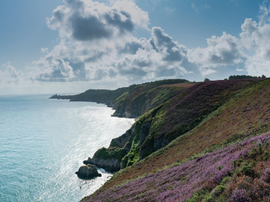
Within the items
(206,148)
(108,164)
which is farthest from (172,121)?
(108,164)

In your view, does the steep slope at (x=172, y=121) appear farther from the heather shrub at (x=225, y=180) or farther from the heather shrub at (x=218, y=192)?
the heather shrub at (x=218, y=192)

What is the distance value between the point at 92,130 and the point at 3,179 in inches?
2664

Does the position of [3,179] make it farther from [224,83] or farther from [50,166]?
[224,83]

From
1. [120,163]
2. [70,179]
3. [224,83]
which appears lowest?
[70,179]

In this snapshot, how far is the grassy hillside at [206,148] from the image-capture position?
11.6 meters

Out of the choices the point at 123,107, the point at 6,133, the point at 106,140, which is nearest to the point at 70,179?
the point at 106,140

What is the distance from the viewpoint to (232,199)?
30.8 ft

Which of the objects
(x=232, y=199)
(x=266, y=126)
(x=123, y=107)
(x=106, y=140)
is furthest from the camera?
(x=123, y=107)

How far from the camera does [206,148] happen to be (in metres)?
29.3

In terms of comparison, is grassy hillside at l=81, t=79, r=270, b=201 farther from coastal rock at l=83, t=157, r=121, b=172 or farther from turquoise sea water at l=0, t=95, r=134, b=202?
turquoise sea water at l=0, t=95, r=134, b=202

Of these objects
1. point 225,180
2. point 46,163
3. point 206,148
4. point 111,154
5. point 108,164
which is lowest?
point 46,163

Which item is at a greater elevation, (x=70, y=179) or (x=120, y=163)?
(x=120, y=163)

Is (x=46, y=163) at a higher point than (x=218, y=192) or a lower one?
lower

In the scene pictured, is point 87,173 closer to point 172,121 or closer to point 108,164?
point 108,164
